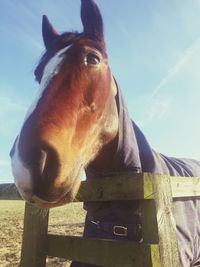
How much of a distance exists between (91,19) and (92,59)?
392mm

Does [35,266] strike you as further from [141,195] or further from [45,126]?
[45,126]

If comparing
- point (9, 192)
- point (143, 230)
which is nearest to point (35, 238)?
point (9, 192)

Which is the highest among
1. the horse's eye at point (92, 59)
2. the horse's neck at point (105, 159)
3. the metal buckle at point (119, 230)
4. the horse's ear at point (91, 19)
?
the horse's ear at point (91, 19)

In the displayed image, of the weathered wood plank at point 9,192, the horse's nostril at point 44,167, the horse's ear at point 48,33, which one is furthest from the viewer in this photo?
the weathered wood plank at point 9,192

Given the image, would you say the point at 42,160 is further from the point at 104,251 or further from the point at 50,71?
the point at 104,251

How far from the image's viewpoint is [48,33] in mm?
2938

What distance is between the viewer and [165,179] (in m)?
2.40

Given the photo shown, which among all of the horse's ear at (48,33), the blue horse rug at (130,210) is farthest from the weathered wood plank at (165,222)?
the horse's ear at (48,33)

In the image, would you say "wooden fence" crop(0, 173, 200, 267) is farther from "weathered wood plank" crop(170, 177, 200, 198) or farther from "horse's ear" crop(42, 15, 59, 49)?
"horse's ear" crop(42, 15, 59, 49)

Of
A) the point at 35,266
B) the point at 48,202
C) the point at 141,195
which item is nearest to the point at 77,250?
the point at 35,266

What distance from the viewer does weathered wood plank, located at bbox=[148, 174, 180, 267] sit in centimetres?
220

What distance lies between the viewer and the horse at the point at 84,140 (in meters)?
1.77

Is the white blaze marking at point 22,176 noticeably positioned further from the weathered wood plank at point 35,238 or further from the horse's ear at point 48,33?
the horse's ear at point 48,33

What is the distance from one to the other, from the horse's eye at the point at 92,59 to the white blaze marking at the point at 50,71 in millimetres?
159
